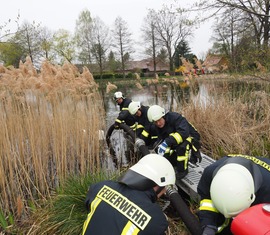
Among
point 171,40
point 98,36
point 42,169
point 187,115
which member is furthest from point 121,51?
point 42,169

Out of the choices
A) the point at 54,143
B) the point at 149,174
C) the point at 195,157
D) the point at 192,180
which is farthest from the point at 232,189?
the point at 54,143

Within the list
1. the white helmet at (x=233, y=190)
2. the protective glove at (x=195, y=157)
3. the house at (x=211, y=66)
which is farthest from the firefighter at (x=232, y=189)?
the house at (x=211, y=66)

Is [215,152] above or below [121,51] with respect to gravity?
below

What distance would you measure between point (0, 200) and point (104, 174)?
54.2 inches

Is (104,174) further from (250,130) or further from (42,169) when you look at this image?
(250,130)

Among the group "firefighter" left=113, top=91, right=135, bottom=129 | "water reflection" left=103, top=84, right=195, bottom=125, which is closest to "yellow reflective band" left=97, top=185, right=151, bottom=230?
"firefighter" left=113, top=91, right=135, bottom=129

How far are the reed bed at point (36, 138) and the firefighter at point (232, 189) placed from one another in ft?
6.91

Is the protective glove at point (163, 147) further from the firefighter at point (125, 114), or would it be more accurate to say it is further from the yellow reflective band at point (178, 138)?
the firefighter at point (125, 114)

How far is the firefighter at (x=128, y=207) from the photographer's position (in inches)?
68.0

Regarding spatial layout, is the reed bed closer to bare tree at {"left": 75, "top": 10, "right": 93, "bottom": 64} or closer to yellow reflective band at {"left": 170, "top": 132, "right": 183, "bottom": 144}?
yellow reflective band at {"left": 170, "top": 132, "right": 183, "bottom": 144}

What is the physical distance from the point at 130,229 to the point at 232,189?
0.80m

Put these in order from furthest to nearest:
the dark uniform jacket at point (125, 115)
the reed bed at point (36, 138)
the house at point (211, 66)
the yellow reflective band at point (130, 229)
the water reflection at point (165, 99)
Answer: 1. the water reflection at point (165, 99)
2. the dark uniform jacket at point (125, 115)
3. the house at point (211, 66)
4. the reed bed at point (36, 138)
5. the yellow reflective band at point (130, 229)

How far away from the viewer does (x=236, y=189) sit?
181 cm

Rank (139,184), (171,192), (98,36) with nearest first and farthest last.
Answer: (139,184) → (171,192) → (98,36)
